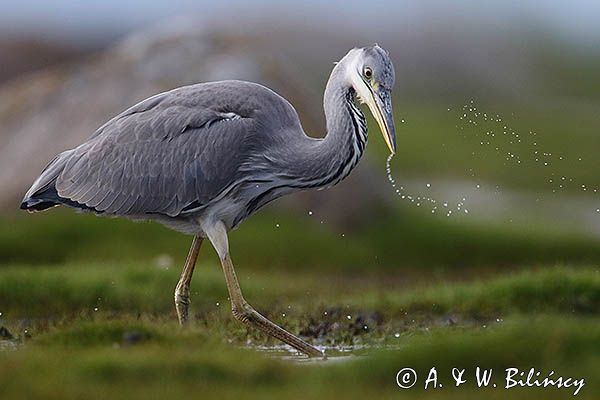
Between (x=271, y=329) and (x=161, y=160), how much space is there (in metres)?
1.77

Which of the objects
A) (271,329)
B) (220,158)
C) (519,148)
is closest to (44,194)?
(220,158)

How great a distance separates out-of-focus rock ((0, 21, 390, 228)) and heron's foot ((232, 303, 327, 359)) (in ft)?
29.5

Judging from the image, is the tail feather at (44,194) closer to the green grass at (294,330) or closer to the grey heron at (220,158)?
the grey heron at (220,158)

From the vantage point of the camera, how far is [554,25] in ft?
338

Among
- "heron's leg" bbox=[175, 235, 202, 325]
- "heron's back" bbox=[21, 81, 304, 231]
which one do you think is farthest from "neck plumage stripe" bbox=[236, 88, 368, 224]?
"heron's leg" bbox=[175, 235, 202, 325]

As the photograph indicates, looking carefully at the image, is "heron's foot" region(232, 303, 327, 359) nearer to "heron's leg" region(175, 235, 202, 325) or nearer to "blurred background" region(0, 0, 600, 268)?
"heron's leg" region(175, 235, 202, 325)

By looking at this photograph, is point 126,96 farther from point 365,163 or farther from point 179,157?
point 179,157

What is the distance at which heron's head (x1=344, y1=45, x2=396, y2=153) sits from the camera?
10203mm

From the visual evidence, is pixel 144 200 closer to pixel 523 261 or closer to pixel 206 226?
pixel 206 226

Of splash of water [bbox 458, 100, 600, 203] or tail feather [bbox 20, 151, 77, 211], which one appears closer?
tail feather [bbox 20, 151, 77, 211]

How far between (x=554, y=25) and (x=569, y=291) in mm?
94282

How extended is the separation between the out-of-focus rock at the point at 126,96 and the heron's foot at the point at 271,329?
29.5 feet

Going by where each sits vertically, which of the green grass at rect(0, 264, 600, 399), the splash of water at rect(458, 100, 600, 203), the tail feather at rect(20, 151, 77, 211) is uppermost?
the splash of water at rect(458, 100, 600, 203)

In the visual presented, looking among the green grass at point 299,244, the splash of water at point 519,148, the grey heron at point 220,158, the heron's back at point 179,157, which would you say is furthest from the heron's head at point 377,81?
the splash of water at point 519,148
